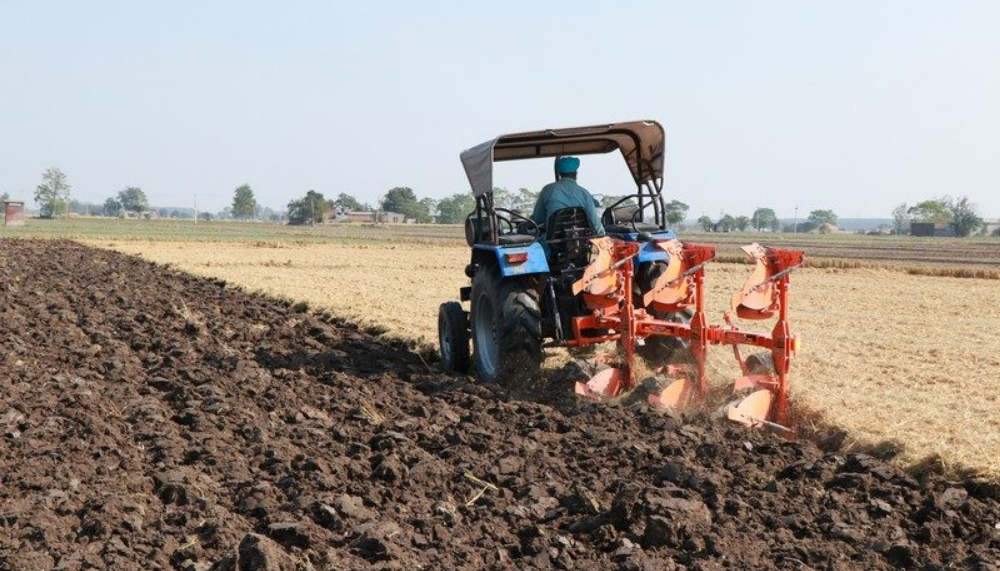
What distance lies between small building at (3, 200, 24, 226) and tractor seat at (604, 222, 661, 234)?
59.0 m

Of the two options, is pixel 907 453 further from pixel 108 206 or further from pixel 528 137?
pixel 108 206

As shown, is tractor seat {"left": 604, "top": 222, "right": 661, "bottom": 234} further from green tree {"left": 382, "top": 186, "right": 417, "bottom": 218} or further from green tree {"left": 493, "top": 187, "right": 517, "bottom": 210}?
green tree {"left": 382, "top": 186, "right": 417, "bottom": 218}

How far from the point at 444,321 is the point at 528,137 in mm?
1976

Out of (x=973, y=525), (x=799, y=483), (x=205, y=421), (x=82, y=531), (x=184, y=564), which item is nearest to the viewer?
(x=184, y=564)

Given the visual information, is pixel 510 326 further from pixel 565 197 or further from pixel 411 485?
pixel 411 485

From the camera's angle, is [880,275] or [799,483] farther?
[880,275]

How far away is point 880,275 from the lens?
27.6 metres

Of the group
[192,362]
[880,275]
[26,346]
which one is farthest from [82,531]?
[880,275]

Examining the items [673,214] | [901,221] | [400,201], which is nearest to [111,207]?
[400,201]

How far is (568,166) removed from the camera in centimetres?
927

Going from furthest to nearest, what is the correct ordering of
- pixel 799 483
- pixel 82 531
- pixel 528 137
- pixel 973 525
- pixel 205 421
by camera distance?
pixel 528 137, pixel 205 421, pixel 799 483, pixel 973 525, pixel 82 531

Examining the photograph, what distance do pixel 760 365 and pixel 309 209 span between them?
10641cm

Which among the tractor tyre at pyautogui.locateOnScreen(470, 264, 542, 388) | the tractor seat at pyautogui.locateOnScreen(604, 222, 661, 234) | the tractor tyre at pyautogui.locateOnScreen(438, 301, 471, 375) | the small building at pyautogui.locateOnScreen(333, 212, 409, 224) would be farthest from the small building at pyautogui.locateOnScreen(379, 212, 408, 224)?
the tractor tyre at pyautogui.locateOnScreen(470, 264, 542, 388)

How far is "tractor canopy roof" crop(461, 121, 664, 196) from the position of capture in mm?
9109
